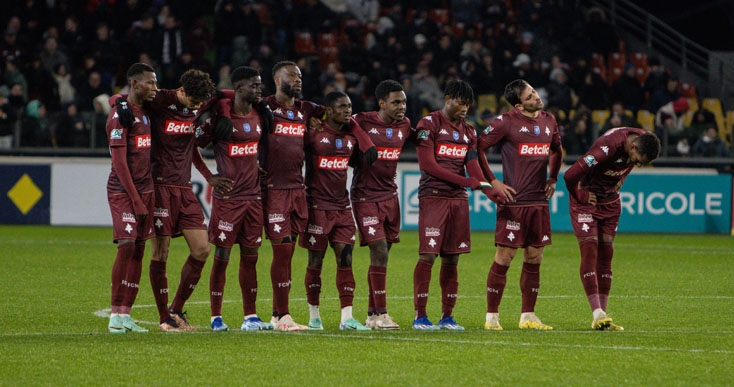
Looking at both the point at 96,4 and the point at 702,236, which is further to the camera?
the point at 96,4

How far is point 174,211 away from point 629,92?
17868 millimetres

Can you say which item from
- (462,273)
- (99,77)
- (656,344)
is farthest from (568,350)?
(99,77)

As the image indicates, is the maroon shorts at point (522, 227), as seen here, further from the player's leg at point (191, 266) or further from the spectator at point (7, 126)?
the spectator at point (7, 126)

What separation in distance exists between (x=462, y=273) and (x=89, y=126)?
378 inches

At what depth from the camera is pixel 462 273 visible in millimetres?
15062

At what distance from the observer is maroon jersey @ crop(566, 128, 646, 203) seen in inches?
382

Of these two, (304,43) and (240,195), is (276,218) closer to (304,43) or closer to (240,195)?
(240,195)

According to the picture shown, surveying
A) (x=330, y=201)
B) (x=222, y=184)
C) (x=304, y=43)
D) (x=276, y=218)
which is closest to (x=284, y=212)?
(x=276, y=218)

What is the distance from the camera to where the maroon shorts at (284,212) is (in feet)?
31.0

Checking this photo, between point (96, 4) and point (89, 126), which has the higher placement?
point (96, 4)

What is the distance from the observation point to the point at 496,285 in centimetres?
979

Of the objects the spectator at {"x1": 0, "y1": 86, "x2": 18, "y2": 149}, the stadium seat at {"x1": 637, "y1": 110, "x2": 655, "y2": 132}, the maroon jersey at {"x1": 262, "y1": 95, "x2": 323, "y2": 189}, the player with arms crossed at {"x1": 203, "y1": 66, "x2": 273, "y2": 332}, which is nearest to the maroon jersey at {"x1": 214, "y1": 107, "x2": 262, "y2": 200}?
the player with arms crossed at {"x1": 203, "y1": 66, "x2": 273, "y2": 332}

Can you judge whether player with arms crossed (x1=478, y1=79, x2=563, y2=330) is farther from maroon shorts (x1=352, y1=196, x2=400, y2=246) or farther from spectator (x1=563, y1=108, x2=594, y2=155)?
spectator (x1=563, y1=108, x2=594, y2=155)

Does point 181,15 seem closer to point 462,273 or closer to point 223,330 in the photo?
point 462,273
